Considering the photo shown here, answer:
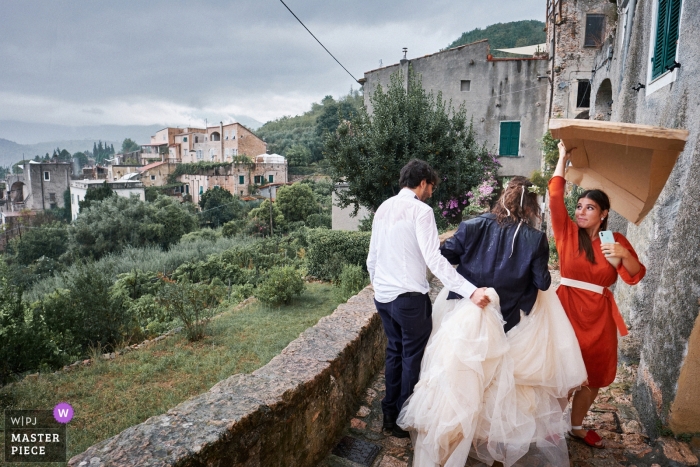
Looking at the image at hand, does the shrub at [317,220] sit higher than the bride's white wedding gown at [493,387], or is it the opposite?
the bride's white wedding gown at [493,387]

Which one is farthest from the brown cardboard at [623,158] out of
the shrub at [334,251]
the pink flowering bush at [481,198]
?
the pink flowering bush at [481,198]

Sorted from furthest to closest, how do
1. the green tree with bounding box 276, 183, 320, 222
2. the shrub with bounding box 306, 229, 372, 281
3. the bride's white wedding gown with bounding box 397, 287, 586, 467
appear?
1. the green tree with bounding box 276, 183, 320, 222
2. the shrub with bounding box 306, 229, 372, 281
3. the bride's white wedding gown with bounding box 397, 287, 586, 467

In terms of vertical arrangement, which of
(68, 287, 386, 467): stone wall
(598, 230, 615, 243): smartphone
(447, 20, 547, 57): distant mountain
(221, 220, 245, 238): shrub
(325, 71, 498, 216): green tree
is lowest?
(221, 220, 245, 238): shrub

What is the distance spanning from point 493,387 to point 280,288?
6.92 m

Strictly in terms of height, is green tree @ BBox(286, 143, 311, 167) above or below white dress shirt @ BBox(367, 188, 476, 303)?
above

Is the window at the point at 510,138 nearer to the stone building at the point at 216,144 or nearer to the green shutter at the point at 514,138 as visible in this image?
the green shutter at the point at 514,138

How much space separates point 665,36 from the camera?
403 centimetres

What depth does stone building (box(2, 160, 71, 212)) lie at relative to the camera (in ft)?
177

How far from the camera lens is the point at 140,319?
976 centimetres

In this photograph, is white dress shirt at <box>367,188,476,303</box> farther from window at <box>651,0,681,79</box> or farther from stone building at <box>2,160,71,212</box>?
stone building at <box>2,160,71,212</box>

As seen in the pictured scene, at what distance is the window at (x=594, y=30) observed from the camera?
43.8 feet

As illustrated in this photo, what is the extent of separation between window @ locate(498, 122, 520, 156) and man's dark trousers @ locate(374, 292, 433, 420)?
1549cm

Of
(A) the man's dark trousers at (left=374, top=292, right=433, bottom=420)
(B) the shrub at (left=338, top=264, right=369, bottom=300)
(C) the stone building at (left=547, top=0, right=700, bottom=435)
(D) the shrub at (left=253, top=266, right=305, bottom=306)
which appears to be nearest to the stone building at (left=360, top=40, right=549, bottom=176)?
(B) the shrub at (left=338, top=264, right=369, bottom=300)

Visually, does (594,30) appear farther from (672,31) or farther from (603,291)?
(603,291)
